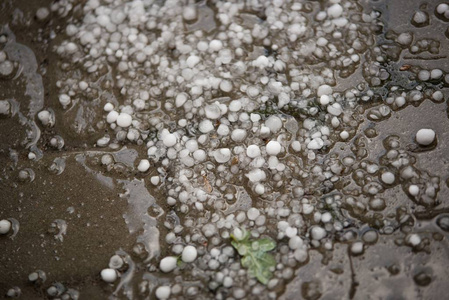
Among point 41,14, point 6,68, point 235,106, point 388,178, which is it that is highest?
point 41,14

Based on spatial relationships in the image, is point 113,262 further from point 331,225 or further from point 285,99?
point 285,99

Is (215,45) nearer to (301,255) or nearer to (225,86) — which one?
(225,86)

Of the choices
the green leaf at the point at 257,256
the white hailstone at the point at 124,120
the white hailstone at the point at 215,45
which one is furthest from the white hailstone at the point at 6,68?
the green leaf at the point at 257,256

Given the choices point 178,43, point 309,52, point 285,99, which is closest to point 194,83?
point 178,43

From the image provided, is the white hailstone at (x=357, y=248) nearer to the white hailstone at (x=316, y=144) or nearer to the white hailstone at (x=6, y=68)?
the white hailstone at (x=316, y=144)

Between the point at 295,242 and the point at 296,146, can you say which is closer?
the point at 295,242

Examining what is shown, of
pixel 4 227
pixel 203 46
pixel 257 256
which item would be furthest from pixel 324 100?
pixel 4 227

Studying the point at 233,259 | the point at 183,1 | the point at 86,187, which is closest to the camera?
the point at 233,259
